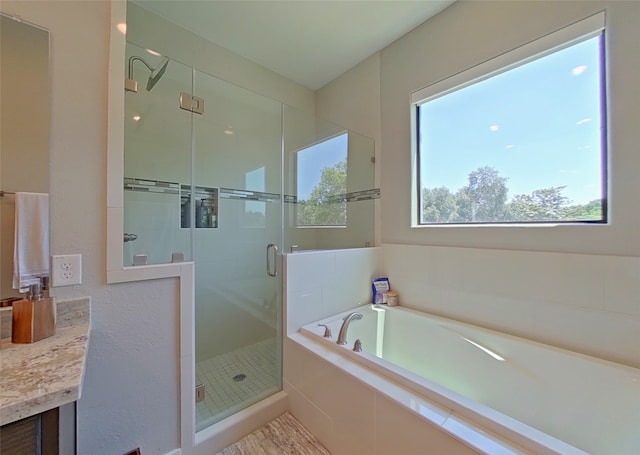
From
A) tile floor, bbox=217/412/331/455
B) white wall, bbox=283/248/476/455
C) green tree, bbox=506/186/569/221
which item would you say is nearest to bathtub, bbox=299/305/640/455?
white wall, bbox=283/248/476/455

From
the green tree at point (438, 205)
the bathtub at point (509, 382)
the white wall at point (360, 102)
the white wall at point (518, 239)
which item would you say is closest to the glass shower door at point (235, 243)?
the bathtub at point (509, 382)

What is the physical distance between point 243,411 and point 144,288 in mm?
1022

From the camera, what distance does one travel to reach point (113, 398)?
1.17 metres

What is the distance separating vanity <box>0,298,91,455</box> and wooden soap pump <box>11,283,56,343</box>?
24 mm

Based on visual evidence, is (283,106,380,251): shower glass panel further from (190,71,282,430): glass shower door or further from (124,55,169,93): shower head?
(124,55,169,93): shower head

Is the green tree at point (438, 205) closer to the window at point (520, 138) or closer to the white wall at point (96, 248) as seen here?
the window at point (520, 138)

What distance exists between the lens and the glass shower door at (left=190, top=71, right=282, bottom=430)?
5.82 ft

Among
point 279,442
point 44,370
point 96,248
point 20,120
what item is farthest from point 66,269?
point 279,442

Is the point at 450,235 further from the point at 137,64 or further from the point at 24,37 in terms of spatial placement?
the point at 24,37

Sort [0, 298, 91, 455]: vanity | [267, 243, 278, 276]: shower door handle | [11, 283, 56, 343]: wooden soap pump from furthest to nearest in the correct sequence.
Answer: [267, 243, 278, 276]: shower door handle → [11, 283, 56, 343]: wooden soap pump → [0, 298, 91, 455]: vanity

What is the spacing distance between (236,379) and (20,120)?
5.96 ft

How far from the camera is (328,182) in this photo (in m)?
2.71

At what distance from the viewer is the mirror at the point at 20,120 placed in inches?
39.8

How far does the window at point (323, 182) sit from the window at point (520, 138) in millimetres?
758
